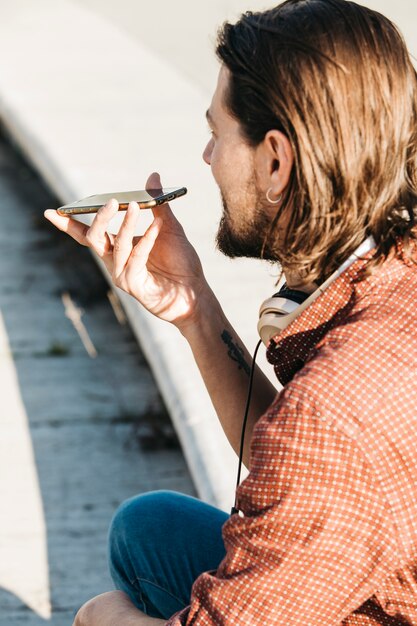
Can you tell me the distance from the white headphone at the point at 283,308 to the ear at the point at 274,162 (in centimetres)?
17

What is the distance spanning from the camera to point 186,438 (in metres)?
2.73

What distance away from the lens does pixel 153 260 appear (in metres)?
2.06

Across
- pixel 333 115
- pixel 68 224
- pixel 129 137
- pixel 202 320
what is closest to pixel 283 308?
pixel 333 115

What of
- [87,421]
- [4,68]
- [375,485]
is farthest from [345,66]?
[4,68]

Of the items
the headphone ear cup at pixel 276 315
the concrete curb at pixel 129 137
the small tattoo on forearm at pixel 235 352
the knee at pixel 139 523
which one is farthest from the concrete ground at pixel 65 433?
the headphone ear cup at pixel 276 315

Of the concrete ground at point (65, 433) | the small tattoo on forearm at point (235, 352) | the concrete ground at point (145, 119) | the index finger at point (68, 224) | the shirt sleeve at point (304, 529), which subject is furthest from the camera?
the concrete ground at point (145, 119)

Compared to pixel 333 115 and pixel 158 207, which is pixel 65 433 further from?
pixel 333 115

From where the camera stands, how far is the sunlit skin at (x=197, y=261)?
1.61 metres

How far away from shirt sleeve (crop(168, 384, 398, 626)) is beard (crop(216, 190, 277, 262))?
1.53ft

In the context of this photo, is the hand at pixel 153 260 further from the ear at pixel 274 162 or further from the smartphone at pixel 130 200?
the ear at pixel 274 162

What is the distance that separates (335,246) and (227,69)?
0.36 meters

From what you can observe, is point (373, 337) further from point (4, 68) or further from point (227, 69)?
point (4, 68)

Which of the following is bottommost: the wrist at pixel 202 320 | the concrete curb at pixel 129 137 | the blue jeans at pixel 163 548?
the concrete curb at pixel 129 137

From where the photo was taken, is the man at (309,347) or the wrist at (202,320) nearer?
the man at (309,347)
